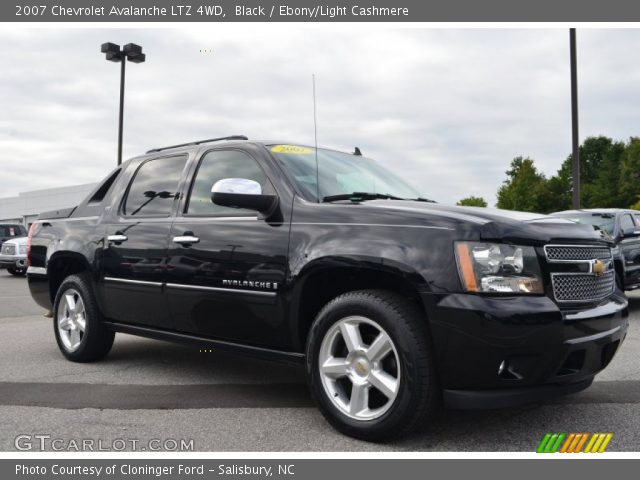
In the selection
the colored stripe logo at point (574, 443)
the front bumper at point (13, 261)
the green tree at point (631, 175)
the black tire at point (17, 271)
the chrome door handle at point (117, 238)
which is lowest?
the black tire at point (17, 271)

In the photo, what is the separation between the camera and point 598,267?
3654 mm

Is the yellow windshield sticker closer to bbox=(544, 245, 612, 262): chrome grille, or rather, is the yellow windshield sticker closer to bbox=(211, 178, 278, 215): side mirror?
bbox=(211, 178, 278, 215): side mirror

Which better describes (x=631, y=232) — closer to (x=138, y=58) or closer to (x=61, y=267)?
(x=61, y=267)

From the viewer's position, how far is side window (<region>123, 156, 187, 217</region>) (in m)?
4.93

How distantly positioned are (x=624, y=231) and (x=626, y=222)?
347 millimetres

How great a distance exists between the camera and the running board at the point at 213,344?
3971mm

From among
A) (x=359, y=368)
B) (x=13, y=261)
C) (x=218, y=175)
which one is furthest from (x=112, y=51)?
(x=359, y=368)

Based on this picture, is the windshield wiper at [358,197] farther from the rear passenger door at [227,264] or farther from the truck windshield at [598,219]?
the truck windshield at [598,219]

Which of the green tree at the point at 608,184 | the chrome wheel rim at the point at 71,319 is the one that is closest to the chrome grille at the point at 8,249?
the chrome wheel rim at the point at 71,319

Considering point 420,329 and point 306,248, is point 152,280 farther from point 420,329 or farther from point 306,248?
point 420,329

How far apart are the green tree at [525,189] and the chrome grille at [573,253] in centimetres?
7026

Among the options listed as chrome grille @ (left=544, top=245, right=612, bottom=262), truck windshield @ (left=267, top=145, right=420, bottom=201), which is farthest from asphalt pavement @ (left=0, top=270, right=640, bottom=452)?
truck windshield @ (left=267, top=145, right=420, bottom=201)

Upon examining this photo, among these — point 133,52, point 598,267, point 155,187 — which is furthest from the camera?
point 133,52

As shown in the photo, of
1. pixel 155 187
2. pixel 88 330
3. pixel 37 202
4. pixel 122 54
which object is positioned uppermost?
pixel 122 54
